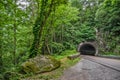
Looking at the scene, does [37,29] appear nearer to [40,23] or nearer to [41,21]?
[40,23]

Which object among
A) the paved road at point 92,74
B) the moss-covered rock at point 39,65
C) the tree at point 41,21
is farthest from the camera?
the tree at point 41,21

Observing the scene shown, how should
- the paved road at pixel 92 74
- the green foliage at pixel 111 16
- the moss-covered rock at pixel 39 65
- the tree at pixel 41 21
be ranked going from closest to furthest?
the paved road at pixel 92 74 → the moss-covered rock at pixel 39 65 → the tree at pixel 41 21 → the green foliage at pixel 111 16

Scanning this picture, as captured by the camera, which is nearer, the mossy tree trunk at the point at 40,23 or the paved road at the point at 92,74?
the paved road at the point at 92,74

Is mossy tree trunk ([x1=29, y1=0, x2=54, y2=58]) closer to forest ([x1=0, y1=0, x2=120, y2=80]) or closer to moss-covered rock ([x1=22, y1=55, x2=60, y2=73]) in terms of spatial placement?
forest ([x1=0, y1=0, x2=120, y2=80])

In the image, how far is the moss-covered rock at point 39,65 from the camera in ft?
27.3

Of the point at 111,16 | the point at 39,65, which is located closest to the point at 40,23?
the point at 39,65

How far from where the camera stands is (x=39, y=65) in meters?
8.70

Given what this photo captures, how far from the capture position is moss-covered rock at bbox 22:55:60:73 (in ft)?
27.3

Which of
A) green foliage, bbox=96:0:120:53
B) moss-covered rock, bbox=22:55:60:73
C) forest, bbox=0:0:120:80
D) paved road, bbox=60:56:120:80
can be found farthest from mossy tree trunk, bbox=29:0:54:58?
green foliage, bbox=96:0:120:53

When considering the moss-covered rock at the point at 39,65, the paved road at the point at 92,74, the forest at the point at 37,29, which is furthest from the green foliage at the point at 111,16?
the moss-covered rock at the point at 39,65

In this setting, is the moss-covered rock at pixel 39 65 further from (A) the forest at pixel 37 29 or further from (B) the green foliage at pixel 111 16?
(B) the green foliage at pixel 111 16

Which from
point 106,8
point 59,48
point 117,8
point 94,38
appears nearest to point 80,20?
point 94,38

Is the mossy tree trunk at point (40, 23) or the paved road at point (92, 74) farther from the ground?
the mossy tree trunk at point (40, 23)

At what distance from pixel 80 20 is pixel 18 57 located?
56.9 ft
